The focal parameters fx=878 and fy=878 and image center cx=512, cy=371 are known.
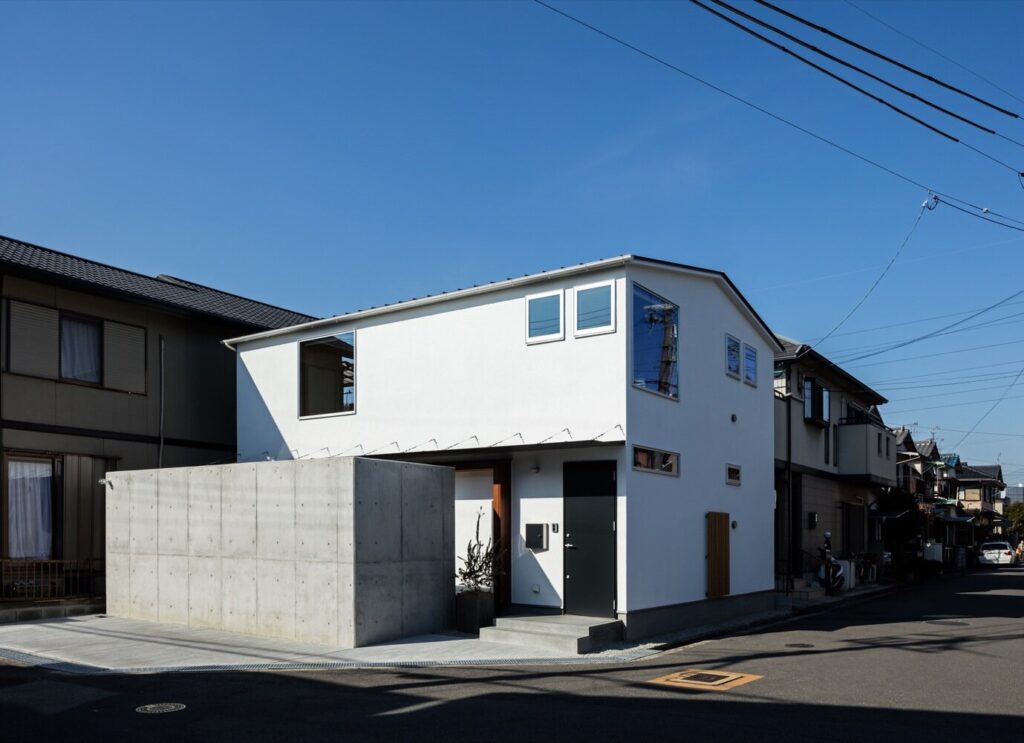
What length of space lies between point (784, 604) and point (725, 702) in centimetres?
1055

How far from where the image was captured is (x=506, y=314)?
1453 centimetres

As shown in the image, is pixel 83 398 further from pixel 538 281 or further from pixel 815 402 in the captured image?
pixel 815 402

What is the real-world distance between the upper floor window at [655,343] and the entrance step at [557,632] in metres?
3.53

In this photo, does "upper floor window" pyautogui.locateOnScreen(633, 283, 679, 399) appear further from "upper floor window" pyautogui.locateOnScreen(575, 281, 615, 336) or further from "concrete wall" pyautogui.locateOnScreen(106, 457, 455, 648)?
"concrete wall" pyautogui.locateOnScreen(106, 457, 455, 648)

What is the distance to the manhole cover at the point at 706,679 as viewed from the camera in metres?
9.41

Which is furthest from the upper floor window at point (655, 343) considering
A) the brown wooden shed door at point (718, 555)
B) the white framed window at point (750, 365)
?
the white framed window at point (750, 365)

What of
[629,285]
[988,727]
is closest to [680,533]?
[629,285]

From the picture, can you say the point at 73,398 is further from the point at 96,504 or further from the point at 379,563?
the point at 379,563

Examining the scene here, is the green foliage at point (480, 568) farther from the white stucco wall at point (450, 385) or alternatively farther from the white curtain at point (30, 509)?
the white curtain at point (30, 509)

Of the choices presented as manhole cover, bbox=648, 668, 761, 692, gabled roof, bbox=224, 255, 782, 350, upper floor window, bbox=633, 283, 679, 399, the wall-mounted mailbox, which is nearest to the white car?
gabled roof, bbox=224, 255, 782, 350

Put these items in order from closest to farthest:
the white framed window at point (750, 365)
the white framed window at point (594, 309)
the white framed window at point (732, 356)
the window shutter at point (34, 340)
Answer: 1. the white framed window at point (594, 309)
2. the window shutter at point (34, 340)
3. the white framed window at point (732, 356)
4. the white framed window at point (750, 365)

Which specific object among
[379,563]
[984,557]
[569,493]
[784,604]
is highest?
[569,493]

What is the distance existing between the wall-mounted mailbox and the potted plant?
598mm

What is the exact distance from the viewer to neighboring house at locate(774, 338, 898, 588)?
22891mm
